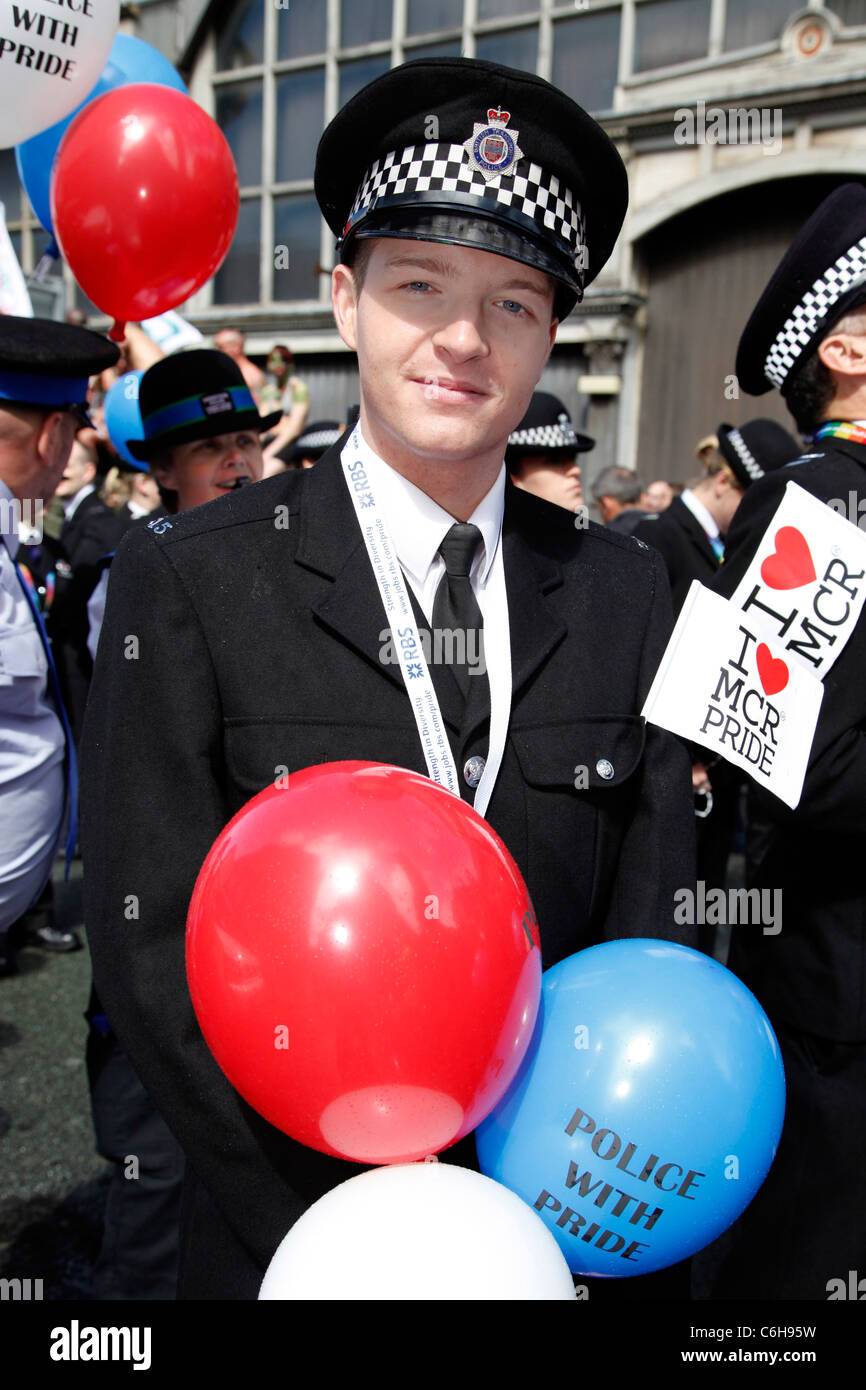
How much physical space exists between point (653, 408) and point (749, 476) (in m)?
7.80

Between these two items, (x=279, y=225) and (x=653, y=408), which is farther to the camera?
(x=279, y=225)

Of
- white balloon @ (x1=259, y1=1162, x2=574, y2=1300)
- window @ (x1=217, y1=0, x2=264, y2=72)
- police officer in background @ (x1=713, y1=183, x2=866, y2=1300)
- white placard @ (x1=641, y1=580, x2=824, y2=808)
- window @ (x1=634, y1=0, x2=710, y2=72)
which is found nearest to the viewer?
white balloon @ (x1=259, y1=1162, x2=574, y2=1300)

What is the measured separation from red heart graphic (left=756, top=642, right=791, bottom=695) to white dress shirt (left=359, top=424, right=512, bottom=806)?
0.52m

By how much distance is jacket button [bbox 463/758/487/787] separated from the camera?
160cm

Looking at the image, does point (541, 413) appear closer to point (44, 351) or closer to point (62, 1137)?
point (44, 351)

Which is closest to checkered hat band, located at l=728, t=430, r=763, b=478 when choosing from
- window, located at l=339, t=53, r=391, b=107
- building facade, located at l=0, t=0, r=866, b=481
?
building facade, located at l=0, t=0, r=866, b=481

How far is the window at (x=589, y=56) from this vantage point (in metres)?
12.4

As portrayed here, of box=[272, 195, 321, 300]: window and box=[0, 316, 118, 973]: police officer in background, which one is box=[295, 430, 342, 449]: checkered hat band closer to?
box=[0, 316, 118, 973]: police officer in background

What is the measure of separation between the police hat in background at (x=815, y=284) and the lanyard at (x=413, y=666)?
129 cm

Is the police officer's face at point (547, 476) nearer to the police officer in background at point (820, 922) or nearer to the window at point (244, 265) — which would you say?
the police officer in background at point (820, 922)

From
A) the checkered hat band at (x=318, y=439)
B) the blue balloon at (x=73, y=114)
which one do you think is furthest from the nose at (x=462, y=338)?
the checkered hat band at (x=318, y=439)

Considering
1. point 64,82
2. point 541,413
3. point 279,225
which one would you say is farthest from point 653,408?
point 64,82

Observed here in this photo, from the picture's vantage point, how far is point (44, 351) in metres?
2.70

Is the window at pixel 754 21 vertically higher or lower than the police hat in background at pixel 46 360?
higher
